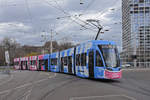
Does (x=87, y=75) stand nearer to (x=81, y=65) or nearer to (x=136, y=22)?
(x=81, y=65)

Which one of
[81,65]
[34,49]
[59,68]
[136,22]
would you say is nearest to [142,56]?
Result: [136,22]

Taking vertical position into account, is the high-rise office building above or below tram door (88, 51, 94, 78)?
above

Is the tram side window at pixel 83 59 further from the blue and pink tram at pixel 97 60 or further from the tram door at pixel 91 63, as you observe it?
the tram door at pixel 91 63

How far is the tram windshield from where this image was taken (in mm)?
15379

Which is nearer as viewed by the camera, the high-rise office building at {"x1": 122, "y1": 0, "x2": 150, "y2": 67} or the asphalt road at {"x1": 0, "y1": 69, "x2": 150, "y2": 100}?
the asphalt road at {"x1": 0, "y1": 69, "x2": 150, "y2": 100}

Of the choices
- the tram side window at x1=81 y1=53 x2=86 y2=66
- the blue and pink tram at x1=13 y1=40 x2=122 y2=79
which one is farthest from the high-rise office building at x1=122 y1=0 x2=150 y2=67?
the tram side window at x1=81 y1=53 x2=86 y2=66

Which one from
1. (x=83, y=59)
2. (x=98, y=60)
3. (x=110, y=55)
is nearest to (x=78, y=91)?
(x=98, y=60)

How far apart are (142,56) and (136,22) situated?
13103 millimetres

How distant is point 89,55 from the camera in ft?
55.6

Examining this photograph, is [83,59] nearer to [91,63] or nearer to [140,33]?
[91,63]

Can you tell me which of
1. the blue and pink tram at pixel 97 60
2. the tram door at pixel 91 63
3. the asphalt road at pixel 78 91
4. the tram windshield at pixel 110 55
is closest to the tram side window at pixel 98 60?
the blue and pink tram at pixel 97 60

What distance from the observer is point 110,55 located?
51.1ft

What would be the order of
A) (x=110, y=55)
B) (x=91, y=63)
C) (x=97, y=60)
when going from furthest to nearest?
(x=91, y=63)
(x=97, y=60)
(x=110, y=55)

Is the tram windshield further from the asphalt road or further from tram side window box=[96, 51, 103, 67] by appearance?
the asphalt road
